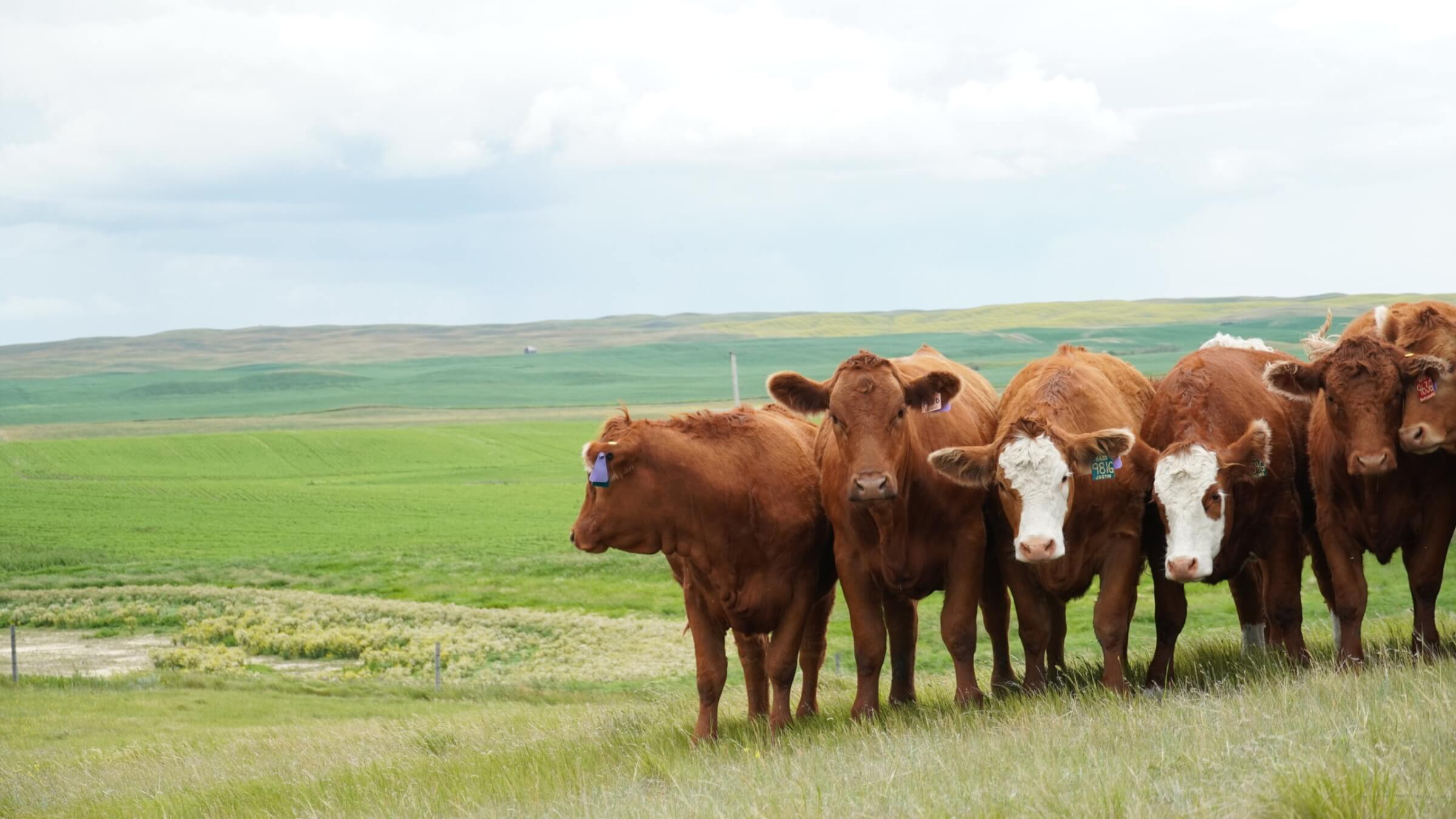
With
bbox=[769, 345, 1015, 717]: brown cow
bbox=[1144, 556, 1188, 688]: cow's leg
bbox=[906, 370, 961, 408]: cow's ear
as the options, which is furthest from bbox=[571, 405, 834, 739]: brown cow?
bbox=[1144, 556, 1188, 688]: cow's leg

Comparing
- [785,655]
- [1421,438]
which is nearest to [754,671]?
[785,655]

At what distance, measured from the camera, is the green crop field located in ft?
18.9

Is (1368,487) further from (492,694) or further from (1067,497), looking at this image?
(492,694)

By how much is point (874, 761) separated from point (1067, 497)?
284 cm

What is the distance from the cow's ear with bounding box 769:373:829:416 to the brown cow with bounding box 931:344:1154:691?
0.96 m

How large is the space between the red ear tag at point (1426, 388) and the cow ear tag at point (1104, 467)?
1.95 m

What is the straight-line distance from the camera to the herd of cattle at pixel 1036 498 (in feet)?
30.0

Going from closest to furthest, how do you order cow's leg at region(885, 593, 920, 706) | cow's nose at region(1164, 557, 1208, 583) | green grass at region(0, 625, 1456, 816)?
green grass at region(0, 625, 1456, 816)
cow's nose at region(1164, 557, 1208, 583)
cow's leg at region(885, 593, 920, 706)

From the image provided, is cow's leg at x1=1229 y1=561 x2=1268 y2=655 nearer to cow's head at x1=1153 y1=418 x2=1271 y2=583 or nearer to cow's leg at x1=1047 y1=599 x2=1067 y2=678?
cow's leg at x1=1047 y1=599 x2=1067 y2=678

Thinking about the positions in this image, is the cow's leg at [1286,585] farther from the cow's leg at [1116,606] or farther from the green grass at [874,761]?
the cow's leg at [1116,606]

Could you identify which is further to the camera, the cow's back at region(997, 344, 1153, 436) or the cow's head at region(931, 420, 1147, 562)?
the cow's back at region(997, 344, 1153, 436)

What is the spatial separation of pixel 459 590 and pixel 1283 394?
113 ft

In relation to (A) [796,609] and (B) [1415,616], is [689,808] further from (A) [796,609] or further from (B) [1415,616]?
(B) [1415,616]

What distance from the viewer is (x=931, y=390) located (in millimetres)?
9672
